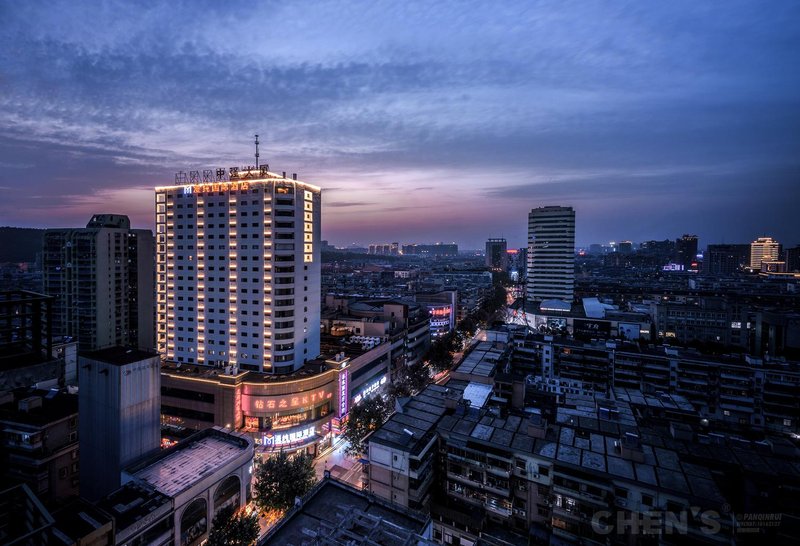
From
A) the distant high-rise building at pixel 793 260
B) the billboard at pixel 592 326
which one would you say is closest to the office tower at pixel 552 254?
the billboard at pixel 592 326

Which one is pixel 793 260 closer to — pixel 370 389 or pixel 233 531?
pixel 370 389

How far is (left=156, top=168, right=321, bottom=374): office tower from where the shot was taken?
133 ft

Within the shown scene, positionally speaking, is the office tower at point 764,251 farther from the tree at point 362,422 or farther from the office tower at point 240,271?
the office tower at point 240,271

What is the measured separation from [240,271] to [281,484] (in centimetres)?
2392

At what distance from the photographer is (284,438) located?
1371 inches

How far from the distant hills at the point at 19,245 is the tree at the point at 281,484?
13606 centimetres

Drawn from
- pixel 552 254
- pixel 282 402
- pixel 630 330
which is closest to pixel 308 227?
pixel 282 402

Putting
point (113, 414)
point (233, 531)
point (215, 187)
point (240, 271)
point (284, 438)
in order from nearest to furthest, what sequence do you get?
point (233, 531) < point (113, 414) < point (284, 438) < point (240, 271) < point (215, 187)

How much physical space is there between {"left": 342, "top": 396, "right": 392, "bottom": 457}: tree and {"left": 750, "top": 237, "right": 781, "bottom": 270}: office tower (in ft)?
757

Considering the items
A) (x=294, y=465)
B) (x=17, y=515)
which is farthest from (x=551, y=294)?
(x=17, y=515)

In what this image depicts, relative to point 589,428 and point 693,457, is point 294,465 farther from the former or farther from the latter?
point 693,457

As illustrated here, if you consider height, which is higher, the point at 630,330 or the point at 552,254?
the point at 552,254

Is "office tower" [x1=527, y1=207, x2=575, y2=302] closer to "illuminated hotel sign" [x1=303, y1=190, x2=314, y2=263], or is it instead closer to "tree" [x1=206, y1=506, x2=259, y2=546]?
"illuminated hotel sign" [x1=303, y1=190, x2=314, y2=263]

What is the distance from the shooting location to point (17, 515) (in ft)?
44.3
